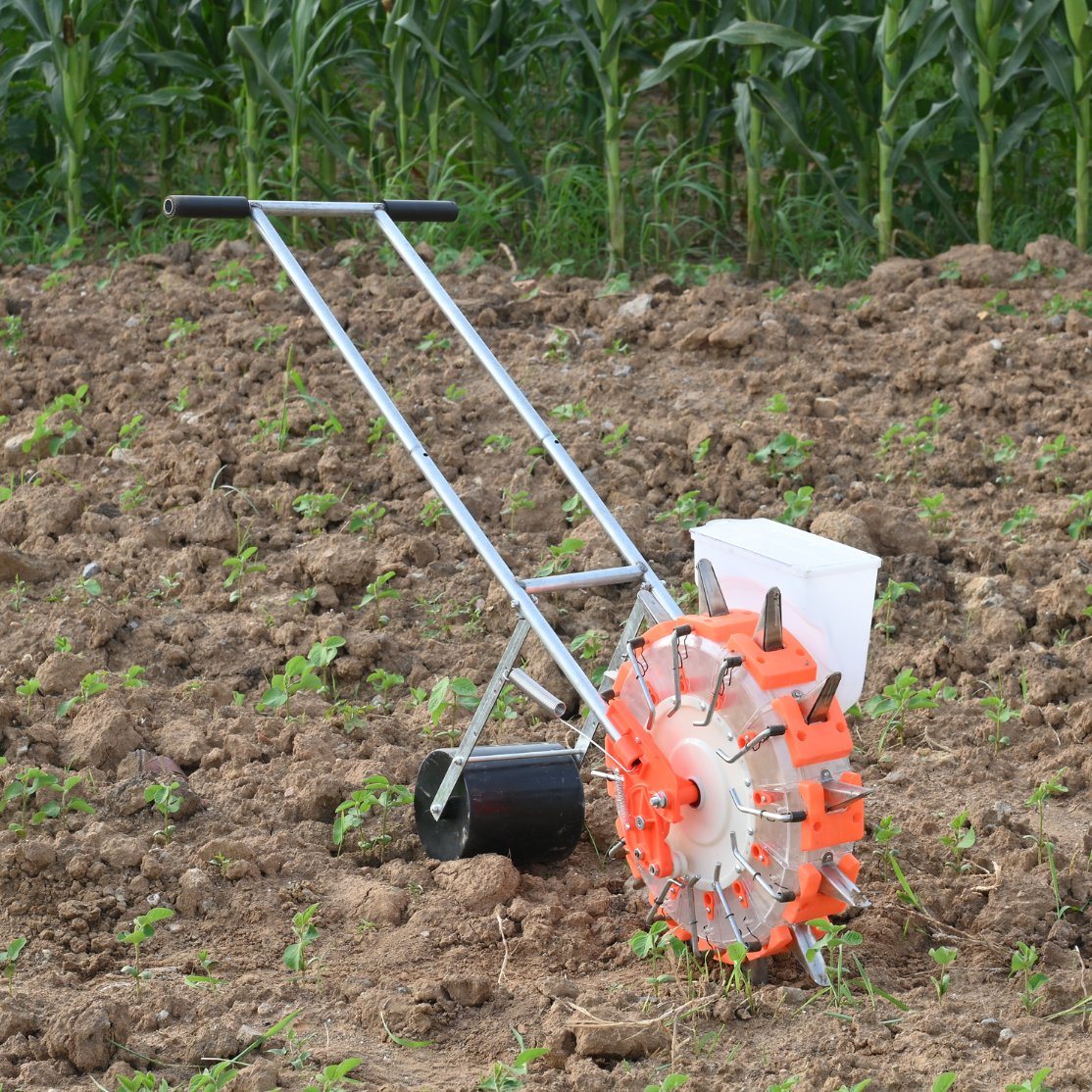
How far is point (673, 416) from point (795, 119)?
2025 millimetres

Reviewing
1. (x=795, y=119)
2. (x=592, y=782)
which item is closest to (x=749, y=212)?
(x=795, y=119)

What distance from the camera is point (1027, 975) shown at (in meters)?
2.72

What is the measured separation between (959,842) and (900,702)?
59cm

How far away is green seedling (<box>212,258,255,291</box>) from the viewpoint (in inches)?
246

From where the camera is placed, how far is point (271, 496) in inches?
192

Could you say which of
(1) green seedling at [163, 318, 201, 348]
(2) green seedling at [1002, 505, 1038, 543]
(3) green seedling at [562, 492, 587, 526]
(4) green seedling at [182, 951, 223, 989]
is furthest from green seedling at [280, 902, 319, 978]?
(1) green seedling at [163, 318, 201, 348]

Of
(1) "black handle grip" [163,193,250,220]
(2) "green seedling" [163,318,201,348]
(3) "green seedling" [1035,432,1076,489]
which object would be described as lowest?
(3) "green seedling" [1035,432,1076,489]

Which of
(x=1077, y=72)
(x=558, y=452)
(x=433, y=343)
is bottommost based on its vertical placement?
(x=433, y=343)

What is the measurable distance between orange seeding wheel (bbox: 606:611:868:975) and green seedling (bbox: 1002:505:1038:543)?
2068mm

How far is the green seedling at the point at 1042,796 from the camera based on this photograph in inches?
122

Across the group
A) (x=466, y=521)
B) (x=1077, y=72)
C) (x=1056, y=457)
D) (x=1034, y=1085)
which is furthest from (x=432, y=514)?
(x=1077, y=72)

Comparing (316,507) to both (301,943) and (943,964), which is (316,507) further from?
(943,964)

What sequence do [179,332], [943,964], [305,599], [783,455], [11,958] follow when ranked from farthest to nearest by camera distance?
[179,332]
[783,455]
[305,599]
[11,958]
[943,964]

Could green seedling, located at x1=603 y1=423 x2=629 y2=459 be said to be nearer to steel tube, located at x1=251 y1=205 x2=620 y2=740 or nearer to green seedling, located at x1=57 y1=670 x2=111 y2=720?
steel tube, located at x1=251 y1=205 x2=620 y2=740
